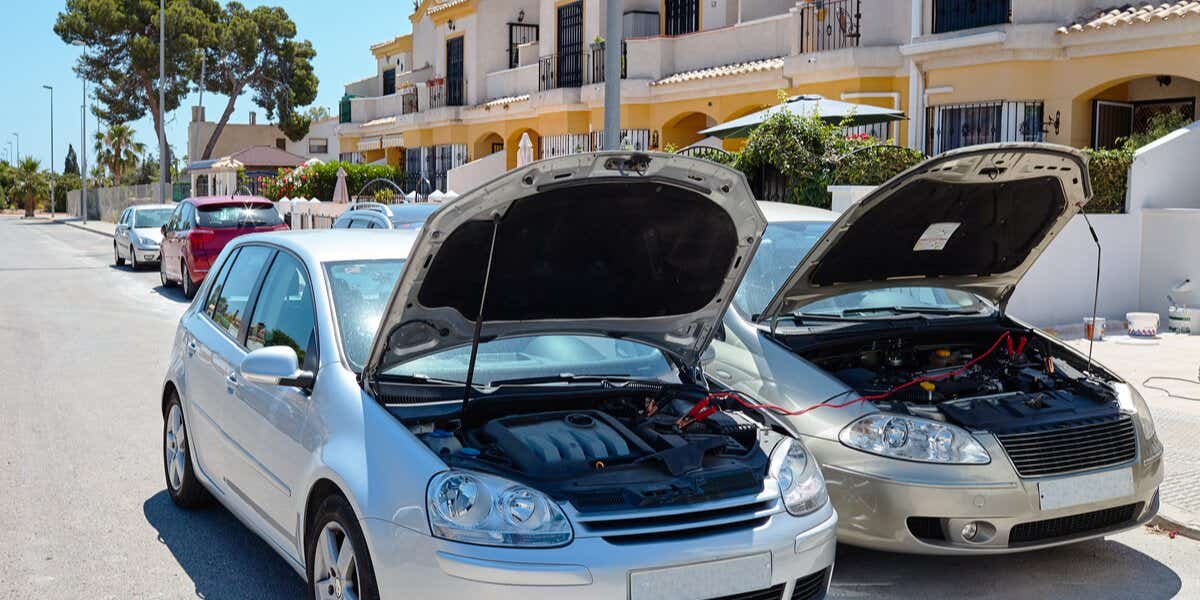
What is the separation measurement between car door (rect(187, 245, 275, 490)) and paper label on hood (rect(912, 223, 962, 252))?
11.0 feet

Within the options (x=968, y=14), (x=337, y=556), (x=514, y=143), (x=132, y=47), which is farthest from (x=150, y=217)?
(x=132, y=47)

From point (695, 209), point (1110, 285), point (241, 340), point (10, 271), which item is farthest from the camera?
point (10, 271)

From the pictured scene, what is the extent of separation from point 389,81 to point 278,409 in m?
44.7

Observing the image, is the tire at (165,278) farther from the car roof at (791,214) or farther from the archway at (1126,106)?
the car roof at (791,214)

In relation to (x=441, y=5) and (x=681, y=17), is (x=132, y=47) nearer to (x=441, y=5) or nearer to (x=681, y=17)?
(x=441, y=5)

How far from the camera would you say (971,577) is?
5434 mm

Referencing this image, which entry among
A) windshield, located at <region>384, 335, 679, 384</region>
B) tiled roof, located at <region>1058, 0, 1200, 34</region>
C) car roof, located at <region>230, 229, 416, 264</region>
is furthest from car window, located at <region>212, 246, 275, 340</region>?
tiled roof, located at <region>1058, 0, 1200, 34</region>

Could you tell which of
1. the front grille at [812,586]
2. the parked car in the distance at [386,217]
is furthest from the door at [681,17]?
the front grille at [812,586]

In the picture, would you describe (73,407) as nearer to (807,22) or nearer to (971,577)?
(971,577)

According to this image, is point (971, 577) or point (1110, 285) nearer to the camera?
point (971, 577)

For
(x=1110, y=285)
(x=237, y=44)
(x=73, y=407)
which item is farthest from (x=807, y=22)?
(x=237, y=44)

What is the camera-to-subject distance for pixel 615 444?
4324 millimetres

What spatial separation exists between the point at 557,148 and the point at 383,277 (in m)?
23.2

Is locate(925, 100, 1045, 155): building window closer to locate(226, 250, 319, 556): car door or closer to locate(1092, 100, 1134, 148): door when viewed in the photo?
locate(1092, 100, 1134, 148): door
